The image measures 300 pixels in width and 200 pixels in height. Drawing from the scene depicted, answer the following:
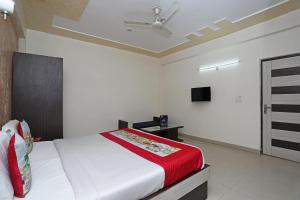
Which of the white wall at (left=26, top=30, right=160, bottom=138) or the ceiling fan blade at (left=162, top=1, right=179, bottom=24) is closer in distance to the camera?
the ceiling fan blade at (left=162, top=1, right=179, bottom=24)

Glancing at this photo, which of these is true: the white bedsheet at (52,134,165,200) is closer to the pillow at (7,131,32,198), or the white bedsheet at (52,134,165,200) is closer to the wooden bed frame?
the wooden bed frame

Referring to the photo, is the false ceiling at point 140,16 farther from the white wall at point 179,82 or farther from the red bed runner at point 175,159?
the red bed runner at point 175,159

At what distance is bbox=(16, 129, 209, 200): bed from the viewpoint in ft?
3.70

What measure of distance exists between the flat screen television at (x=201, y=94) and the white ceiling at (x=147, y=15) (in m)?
1.57

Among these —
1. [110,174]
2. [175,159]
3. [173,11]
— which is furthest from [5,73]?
[173,11]

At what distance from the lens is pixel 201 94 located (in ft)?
14.0

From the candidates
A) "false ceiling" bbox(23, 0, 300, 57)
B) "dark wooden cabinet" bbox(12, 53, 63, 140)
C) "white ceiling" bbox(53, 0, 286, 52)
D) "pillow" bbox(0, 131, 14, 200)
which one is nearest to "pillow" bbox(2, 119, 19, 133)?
"pillow" bbox(0, 131, 14, 200)

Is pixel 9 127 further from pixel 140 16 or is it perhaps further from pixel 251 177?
pixel 251 177

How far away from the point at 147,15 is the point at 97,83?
2314 millimetres

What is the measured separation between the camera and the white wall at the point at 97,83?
3718mm

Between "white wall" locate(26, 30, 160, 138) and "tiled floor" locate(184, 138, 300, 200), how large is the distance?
2.81 metres

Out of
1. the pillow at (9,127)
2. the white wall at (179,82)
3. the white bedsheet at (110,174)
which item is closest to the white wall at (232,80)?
the white wall at (179,82)

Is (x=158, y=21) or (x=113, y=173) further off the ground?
(x=158, y=21)

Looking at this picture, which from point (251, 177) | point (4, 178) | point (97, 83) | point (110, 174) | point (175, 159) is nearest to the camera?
point (4, 178)
